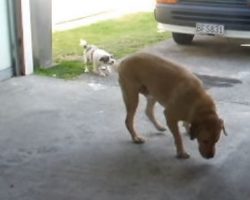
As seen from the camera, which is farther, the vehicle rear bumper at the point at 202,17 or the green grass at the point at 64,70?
the vehicle rear bumper at the point at 202,17

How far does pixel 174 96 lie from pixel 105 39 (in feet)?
16.8

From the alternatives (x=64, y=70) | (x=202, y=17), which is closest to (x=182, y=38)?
(x=202, y=17)

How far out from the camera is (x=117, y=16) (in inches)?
476

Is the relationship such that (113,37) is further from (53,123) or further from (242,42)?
(53,123)

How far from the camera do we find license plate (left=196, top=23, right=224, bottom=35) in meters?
8.18

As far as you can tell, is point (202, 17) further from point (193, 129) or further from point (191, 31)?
point (193, 129)

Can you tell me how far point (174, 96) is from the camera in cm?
450

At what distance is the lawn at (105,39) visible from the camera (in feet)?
25.2

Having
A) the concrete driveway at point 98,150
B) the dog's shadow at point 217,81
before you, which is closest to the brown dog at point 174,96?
the concrete driveway at point 98,150

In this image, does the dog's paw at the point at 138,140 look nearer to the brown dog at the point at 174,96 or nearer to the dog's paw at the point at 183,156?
the brown dog at the point at 174,96

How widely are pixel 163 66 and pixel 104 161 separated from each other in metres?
0.98

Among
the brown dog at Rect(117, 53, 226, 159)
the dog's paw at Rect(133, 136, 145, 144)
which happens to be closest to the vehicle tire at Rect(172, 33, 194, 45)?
the brown dog at Rect(117, 53, 226, 159)

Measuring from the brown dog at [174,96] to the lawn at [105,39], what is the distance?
→ 249cm

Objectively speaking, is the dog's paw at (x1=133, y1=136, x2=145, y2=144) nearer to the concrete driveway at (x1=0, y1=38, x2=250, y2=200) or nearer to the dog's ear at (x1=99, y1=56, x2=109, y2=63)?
the concrete driveway at (x1=0, y1=38, x2=250, y2=200)
